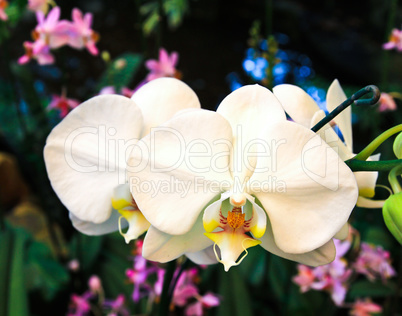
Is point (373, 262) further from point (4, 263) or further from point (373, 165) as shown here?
point (4, 263)

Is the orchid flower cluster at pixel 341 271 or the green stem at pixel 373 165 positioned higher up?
the green stem at pixel 373 165

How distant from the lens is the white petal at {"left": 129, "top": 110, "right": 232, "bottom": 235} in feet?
1.09

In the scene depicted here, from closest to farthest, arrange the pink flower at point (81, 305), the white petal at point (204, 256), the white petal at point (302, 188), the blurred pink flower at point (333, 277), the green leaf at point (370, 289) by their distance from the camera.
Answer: the white petal at point (302, 188) < the white petal at point (204, 256) < the blurred pink flower at point (333, 277) < the pink flower at point (81, 305) < the green leaf at point (370, 289)

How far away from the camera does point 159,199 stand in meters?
0.35

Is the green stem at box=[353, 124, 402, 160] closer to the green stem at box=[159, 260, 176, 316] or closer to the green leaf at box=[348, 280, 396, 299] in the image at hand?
the green stem at box=[159, 260, 176, 316]

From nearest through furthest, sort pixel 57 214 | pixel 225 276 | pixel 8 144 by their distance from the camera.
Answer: pixel 225 276, pixel 57 214, pixel 8 144

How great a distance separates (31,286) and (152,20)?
0.87 meters

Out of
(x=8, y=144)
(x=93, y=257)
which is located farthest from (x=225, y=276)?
(x=8, y=144)

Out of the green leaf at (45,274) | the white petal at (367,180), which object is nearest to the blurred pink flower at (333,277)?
the white petal at (367,180)

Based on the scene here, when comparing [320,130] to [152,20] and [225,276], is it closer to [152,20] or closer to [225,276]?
[225,276]

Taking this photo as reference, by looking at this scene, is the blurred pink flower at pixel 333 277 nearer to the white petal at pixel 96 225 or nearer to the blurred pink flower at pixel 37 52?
the white petal at pixel 96 225

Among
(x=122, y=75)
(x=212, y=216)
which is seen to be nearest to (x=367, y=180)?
(x=212, y=216)

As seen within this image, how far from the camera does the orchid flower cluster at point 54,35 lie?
708 millimetres

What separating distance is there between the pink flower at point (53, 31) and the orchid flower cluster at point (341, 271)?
0.60 m
